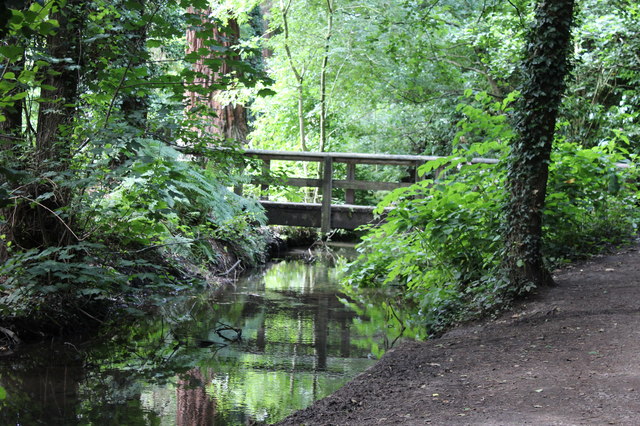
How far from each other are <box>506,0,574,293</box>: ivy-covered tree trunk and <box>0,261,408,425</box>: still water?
147 cm

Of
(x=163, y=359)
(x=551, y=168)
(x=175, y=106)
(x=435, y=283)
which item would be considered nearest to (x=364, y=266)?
(x=435, y=283)

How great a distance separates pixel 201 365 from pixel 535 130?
3.16 m

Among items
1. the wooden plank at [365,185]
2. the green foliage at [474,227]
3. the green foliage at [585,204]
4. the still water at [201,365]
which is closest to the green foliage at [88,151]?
the still water at [201,365]

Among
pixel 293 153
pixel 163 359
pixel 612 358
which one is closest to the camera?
pixel 612 358

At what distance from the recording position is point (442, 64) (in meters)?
13.5

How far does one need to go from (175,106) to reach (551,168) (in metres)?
3.79

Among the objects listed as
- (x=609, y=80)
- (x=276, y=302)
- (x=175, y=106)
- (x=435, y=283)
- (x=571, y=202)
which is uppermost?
(x=609, y=80)

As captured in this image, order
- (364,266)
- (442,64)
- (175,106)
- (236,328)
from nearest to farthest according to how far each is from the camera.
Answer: (175,106), (236,328), (364,266), (442,64)

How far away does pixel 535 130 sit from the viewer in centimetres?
502

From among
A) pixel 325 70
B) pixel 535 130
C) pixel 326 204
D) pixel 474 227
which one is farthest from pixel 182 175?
pixel 325 70

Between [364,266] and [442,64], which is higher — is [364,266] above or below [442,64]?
below

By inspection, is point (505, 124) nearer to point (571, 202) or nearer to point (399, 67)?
point (571, 202)

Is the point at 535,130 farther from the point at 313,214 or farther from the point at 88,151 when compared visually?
the point at 313,214

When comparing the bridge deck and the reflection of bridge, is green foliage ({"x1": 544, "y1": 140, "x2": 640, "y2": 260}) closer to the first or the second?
the reflection of bridge
